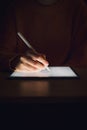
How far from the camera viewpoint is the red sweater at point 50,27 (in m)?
1.87

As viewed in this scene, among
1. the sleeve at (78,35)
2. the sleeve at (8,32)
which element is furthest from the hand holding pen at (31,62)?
the sleeve at (78,35)

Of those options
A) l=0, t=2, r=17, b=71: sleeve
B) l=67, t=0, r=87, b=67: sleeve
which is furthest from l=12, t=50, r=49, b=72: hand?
l=67, t=0, r=87, b=67: sleeve

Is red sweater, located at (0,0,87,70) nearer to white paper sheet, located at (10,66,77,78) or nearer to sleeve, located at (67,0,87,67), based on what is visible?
sleeve, located at (67,0,87,67)

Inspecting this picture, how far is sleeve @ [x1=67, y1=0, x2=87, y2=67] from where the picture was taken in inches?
70.3

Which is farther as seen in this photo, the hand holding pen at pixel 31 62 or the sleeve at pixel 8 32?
the sleeve at pixel 8 32

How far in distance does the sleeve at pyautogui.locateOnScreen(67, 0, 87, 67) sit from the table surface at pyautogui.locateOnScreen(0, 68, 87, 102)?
1.64 feet

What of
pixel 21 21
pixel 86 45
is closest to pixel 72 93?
pixel 86 45

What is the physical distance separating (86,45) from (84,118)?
0.67 metres

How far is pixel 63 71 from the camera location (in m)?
1.33

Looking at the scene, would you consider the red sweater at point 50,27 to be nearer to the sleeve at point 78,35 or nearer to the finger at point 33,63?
the sleeve at point 78,35

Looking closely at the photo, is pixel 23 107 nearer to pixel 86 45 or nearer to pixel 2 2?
pixel 86 45

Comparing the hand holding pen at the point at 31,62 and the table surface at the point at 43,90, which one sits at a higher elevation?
the hand holding pen at the point at 31,62

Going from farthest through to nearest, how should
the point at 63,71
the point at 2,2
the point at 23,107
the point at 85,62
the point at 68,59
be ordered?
the point at 2,2 → the point at 68,59 → the point at 85,62 → the point at 63,71 → the point at 23,107

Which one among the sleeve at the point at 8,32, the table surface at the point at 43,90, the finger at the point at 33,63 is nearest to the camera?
the table surface at the point at 43,90
